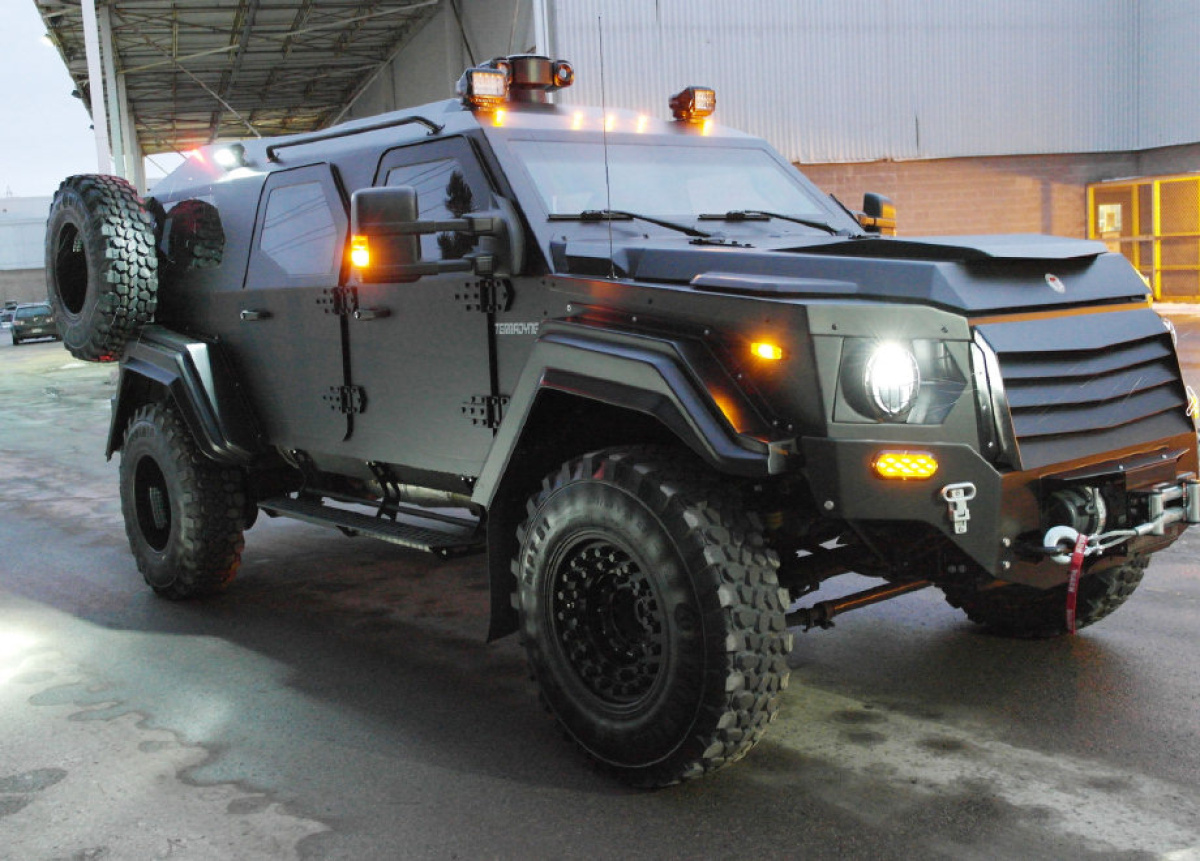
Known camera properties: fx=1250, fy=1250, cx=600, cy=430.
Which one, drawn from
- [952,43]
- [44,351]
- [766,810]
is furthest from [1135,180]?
[44,351]

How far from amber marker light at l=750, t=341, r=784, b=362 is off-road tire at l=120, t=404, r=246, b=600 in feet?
11.7

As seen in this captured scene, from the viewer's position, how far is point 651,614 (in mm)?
3812

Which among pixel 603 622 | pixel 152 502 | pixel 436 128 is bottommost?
pixel 603 622

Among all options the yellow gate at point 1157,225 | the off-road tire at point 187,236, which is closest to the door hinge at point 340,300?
the off-road tire at point 187,236

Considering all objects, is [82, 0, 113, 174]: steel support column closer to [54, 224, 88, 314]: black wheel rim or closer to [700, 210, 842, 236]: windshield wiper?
[54, 224, 88, 314]: black wheel rim

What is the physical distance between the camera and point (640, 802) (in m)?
3.84

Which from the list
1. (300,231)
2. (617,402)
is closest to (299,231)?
(300,231)

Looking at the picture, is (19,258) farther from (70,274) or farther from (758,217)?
(758,217)

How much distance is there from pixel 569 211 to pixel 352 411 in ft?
4.88

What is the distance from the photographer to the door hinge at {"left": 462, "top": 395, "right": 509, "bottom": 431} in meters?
4.63

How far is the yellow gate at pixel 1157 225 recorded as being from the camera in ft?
73.8

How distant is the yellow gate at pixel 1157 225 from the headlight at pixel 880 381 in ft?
68.2

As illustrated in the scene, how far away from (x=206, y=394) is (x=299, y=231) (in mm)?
993

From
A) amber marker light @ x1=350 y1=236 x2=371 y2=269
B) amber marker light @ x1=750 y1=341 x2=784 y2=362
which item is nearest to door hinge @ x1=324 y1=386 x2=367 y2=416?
amber marker light @ x1=350 y1=236 x2=371 y2=269
